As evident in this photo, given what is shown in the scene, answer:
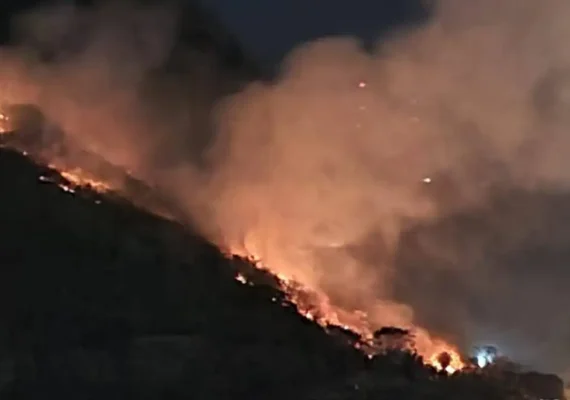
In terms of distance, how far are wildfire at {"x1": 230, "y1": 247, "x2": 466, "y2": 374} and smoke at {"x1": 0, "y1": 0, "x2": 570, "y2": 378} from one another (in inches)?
10.8

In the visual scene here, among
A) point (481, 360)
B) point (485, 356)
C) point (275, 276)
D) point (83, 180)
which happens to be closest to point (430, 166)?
point (485, 356)

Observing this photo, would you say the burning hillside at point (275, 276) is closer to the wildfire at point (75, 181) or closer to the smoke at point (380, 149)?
the wildfire at point (75, 181)

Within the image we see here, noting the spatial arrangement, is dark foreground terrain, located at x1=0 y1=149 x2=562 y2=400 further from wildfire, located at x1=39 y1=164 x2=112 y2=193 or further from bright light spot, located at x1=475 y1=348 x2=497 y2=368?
bright light spot, located at x1=475 y1=348 x2=497 y2=368

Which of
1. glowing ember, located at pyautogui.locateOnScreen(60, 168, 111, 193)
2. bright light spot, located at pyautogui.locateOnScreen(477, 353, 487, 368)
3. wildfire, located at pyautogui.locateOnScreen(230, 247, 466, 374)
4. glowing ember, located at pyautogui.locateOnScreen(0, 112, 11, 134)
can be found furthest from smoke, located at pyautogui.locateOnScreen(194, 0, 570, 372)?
glowing ember, located at pyautogui.locateOnScreen(0, 112, 11, 134)

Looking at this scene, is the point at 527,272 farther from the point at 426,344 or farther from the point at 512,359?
the point at 426,344

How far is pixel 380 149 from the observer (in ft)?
30.5

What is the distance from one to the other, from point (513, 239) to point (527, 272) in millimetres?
371

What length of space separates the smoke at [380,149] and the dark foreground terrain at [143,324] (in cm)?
84

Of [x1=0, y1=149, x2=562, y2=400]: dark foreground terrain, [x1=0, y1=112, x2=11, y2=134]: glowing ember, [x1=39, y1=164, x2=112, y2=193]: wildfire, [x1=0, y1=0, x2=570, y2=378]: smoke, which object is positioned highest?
[x1=0, y1=0, x2=570, y2=378]: smoke

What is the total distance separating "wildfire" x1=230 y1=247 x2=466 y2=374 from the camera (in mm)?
7591

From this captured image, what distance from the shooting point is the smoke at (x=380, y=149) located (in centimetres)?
855

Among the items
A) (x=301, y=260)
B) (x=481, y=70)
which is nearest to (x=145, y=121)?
(x=301, y=260)

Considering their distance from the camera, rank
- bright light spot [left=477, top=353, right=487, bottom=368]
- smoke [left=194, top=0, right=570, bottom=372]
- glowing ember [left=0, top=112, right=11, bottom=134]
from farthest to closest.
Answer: smoke [left=194, top=0, right=570, bottom=372] < bright light spot [left=477, top=353, right=487, bottom=368] < glowing ember [left=0, top=112, right=11, bottom=134]

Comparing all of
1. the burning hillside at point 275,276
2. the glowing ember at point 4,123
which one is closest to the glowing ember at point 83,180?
the burning hillside at point 275,276
